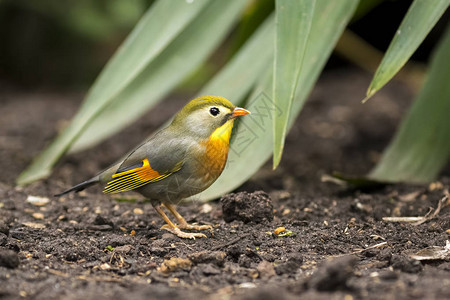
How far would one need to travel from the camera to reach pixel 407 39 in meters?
3.30

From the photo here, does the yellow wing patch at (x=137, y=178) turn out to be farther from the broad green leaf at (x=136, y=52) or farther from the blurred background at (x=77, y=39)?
the blurred background at (x=77, y=39)

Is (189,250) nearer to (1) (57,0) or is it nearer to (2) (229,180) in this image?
(2) (229,180)

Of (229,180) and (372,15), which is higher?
(372,15)

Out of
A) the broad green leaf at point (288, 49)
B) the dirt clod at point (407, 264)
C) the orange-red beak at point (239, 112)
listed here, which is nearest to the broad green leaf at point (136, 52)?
the orange-red beak at point (239, 112)

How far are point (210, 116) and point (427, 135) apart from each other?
1768 mm

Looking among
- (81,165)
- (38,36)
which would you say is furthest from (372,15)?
(81,165)

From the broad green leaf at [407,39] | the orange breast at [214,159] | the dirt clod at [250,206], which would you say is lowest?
the dirt clod at [250,206]

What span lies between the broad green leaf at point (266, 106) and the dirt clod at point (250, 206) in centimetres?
12

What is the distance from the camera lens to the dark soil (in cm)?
258

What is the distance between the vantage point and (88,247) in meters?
3.29

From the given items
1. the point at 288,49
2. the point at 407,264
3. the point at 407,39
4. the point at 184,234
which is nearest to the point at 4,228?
the point at 184,234

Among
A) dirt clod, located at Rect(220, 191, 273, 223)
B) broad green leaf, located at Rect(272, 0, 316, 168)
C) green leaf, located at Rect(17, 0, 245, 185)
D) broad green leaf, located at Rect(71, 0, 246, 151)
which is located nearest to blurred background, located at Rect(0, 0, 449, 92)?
broad green leaf, located at Rect(71, 0, 246, 151)

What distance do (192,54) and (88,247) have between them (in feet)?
5.65

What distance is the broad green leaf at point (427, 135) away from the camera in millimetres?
4527
